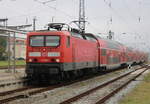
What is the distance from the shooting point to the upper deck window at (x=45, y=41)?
751 inches

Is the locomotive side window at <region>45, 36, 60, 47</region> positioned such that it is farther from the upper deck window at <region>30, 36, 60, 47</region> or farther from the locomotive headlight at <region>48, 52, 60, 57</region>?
the locomotive headlight at <region>48, 52, 60, 57</region>

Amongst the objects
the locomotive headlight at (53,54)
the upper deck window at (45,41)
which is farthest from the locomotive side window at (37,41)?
the locomotive headlight at (53,54)

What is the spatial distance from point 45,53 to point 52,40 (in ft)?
2.84

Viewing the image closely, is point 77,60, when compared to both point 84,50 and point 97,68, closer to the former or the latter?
point 84,50

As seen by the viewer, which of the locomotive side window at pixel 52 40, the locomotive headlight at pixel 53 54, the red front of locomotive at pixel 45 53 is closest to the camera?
the red front of locomotive at pixel 45 53

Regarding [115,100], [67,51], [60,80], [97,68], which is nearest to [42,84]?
[60,80]

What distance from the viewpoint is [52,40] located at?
1917 centimetres

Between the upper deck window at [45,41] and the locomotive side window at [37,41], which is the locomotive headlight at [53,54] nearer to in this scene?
the upper deck window at [45,41]

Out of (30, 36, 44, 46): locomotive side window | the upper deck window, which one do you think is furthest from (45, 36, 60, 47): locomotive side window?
(30, 36, 44, 46): locomotive side window

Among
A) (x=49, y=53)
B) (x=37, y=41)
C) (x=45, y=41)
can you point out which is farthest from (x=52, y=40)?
(x=37, y=41)

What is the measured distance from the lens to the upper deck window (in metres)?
19.1

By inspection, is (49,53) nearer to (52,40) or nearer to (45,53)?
(45,53)

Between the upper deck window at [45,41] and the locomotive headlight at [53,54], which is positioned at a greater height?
the upper deck window at [45,41]

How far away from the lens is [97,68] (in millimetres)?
29500
